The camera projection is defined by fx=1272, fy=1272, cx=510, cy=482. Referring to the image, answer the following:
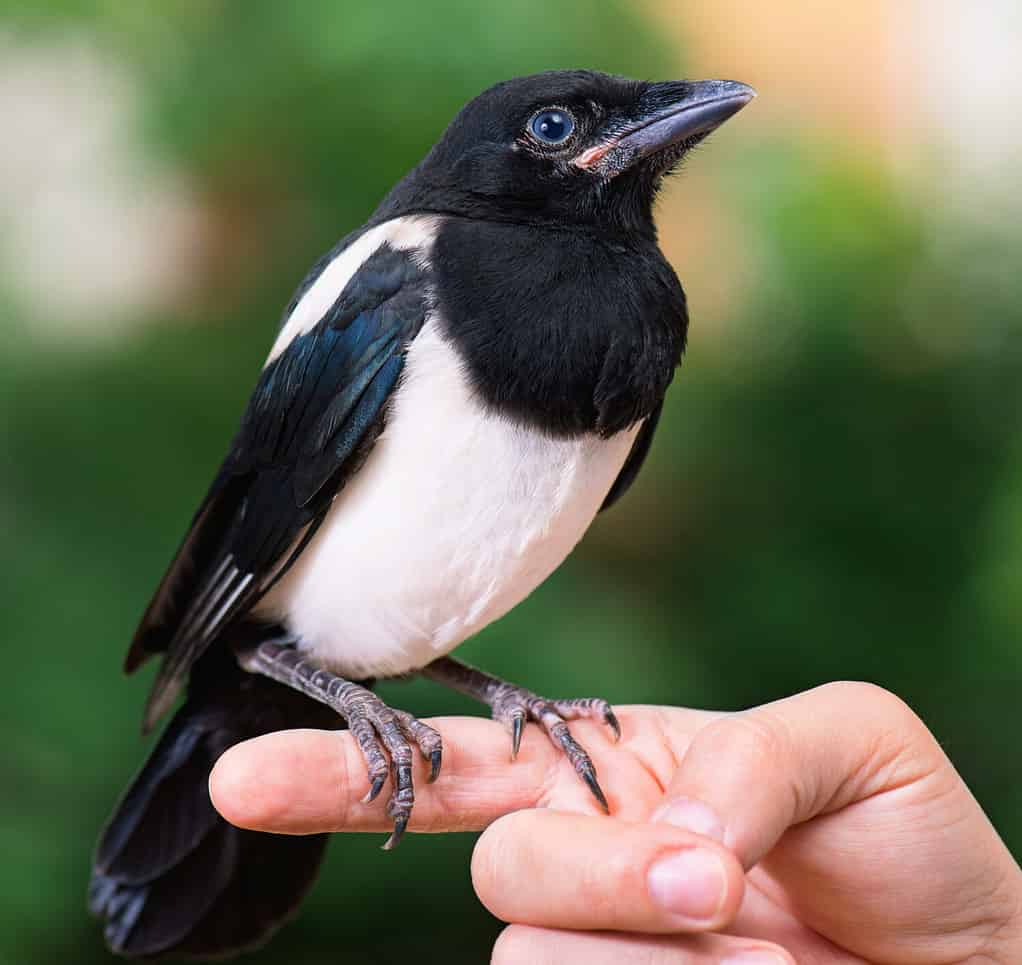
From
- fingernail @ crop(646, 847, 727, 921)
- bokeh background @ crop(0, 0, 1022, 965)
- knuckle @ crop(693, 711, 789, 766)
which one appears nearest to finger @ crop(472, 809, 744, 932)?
fingernail @ crop(646, 847, 727, 921)

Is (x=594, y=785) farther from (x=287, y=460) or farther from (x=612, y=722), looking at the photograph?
(x=287, y=460)

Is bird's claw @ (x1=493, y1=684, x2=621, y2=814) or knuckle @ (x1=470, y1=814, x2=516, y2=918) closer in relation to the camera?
knuckle @ (x1=470, y1=814, x2=516, y2=918)

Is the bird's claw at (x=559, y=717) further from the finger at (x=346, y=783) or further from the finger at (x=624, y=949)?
the finger at (x=624, y=949)

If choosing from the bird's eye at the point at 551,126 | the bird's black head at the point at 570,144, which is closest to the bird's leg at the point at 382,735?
the bird's black head at the point at 570,144

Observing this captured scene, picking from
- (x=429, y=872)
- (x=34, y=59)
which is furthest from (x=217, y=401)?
(x=429, y=872)

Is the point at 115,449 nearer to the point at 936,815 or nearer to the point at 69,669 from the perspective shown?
the point at 69,669

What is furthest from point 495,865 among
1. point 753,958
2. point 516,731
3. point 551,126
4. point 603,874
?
point 551,126

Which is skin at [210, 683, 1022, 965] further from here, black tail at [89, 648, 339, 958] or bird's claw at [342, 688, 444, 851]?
black tail at [89, 648, 339, 958]
